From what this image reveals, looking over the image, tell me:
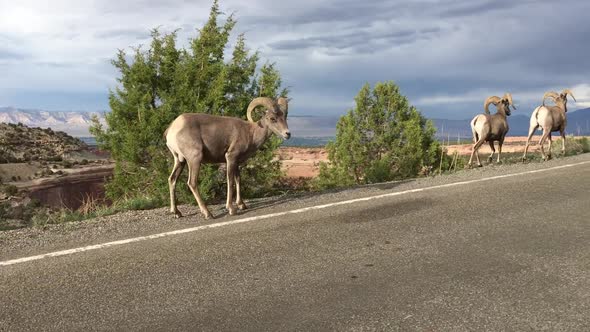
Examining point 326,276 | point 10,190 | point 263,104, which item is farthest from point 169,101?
point 10,190

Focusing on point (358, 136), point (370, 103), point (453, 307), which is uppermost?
point (370, 103)

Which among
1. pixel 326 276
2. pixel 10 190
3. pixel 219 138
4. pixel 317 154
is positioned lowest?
pixel 10 190

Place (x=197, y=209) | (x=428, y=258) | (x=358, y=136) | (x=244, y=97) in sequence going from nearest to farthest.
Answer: (x=428, y=258)
(x=197, y=209)
(x=244, y=97)
(x=358, y=136)

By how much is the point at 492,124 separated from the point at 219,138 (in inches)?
474

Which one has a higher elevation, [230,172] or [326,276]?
[230,172]

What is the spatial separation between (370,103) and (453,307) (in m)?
18.0

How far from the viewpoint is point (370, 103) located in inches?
846

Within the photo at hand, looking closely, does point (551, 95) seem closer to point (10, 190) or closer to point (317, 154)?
point (10, 190)

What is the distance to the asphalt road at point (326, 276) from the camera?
152 inches

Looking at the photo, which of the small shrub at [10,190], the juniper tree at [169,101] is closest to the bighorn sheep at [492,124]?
the juniper tree at [169,101]

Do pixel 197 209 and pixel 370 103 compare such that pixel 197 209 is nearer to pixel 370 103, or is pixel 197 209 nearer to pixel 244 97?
pixel 244 97

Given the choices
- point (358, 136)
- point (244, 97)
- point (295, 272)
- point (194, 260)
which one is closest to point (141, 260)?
point (194, 260)

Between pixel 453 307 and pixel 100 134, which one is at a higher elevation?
pixel 100 134

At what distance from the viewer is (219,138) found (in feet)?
26.1
